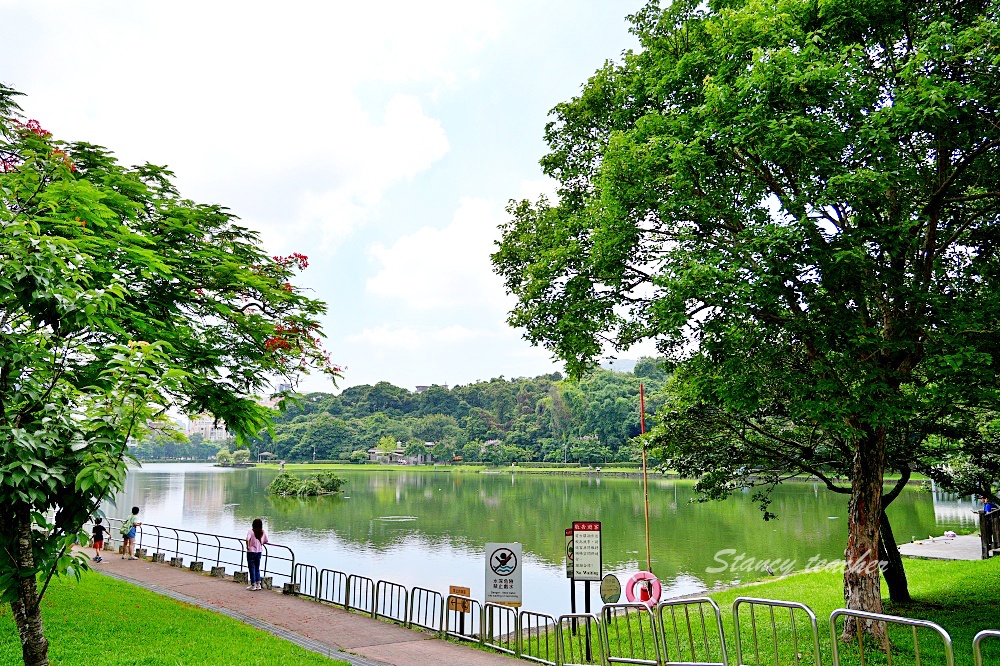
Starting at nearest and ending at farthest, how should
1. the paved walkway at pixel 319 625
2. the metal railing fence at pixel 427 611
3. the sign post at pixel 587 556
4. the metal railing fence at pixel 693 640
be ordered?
the metal railing fence at pixel 693 640 < the paved walkway at pixel 319 625 < the metal railing fence at pixel 427 611 < the sign post at pixel 587 556

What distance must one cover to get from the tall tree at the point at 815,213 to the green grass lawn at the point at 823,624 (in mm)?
720

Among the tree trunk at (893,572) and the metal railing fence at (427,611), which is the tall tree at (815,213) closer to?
the tree trunk at (893,572)

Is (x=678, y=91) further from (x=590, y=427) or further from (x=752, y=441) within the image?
(x=590, y=427)

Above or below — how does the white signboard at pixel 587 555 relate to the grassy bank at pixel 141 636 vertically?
above

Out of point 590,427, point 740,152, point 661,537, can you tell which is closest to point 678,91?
point 740,152

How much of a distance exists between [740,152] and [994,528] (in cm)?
1504

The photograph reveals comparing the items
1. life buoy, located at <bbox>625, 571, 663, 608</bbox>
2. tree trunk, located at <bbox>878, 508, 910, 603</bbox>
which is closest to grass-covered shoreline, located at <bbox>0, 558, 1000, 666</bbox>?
tree trunk, located at <bbox>878, 508, 910, 603</bbox>

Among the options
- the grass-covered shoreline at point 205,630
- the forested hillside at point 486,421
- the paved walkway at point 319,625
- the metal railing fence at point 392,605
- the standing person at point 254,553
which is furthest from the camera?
the forested hillside at point 486,421

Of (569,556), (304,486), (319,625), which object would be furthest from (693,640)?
(304,486)

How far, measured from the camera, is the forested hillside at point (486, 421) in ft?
252

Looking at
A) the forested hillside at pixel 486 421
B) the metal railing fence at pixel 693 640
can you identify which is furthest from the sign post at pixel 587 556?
the forested hillside at pixel 486 421

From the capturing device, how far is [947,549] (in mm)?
18672

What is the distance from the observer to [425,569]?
70.7ft

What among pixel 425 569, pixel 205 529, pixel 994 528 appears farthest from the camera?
pixel 205 529
